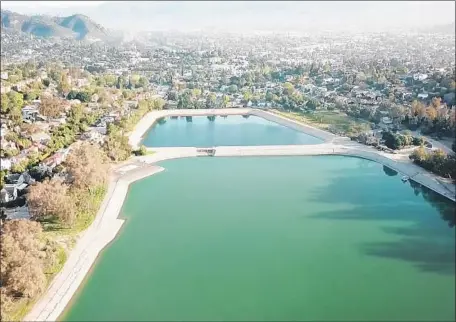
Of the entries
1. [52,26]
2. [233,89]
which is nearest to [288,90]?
[233,89]

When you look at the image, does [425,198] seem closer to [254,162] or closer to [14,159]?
[254,162]

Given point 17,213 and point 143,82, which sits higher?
point 143,82

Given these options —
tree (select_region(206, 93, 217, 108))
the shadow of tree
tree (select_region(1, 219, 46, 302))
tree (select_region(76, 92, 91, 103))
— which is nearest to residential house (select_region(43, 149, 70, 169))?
tree (select_region(1, 219, 46, 302))

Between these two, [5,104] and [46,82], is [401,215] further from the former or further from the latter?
[46,82]

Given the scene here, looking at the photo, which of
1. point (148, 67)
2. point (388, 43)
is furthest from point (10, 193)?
point (388, 43)

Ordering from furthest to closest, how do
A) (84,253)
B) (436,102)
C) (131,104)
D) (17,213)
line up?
(131,104) < (436,102) < (17,213) < (84,253)

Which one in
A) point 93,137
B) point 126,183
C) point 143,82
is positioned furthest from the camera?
point 143,82
